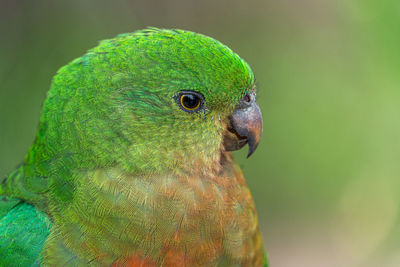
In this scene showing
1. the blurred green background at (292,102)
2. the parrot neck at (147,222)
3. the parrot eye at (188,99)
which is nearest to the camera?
the parrot neck at (147,222)

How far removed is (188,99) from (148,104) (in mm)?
176

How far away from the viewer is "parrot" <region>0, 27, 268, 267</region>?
1851mm

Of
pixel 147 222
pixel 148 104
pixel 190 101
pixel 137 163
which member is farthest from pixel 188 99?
pixel 147 222

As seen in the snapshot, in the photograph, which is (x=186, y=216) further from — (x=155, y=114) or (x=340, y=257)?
(x=340, y=257)

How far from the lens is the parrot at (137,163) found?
1851 millimetres

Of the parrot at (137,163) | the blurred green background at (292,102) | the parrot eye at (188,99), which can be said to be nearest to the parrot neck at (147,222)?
the parrot at (137,163)

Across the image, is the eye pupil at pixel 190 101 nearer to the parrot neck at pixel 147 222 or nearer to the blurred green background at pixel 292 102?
the parrot neck at pixel 147 222

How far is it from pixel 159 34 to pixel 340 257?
4.12 m

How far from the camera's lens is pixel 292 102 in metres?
5.54

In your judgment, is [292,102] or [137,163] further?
[292,102]

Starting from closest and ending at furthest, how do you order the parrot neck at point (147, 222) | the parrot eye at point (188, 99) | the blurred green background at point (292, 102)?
the parrot neck at point (147, 222) → the parrot eye at point (188, 99) → the blurred green background at point (292, 102)

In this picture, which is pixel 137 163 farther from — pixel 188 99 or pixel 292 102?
pixel 292 102

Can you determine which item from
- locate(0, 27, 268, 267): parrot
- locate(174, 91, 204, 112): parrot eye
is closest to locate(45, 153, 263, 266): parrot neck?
locate(0, 27, 268, 267): parrot

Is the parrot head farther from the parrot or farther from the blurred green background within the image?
the blurred green background
